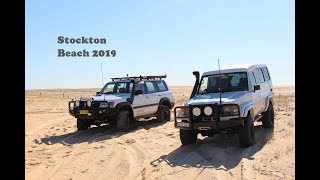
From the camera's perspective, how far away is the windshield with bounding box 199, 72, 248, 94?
9.15 meters

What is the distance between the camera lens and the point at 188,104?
8336mm

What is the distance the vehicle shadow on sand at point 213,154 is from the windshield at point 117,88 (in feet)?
13.0

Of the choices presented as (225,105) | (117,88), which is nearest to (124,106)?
(117,88)

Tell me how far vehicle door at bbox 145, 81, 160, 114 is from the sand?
1701mm

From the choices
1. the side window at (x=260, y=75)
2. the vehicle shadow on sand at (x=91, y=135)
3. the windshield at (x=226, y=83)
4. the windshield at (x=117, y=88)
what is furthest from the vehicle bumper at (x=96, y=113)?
the side window at (x=260, y=75)

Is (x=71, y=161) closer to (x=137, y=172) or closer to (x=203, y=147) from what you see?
(x=137, y=172)

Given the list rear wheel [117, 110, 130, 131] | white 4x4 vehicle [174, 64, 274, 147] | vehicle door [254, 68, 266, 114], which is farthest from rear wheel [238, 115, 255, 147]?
rear wheel [117, 110, 130, 131]

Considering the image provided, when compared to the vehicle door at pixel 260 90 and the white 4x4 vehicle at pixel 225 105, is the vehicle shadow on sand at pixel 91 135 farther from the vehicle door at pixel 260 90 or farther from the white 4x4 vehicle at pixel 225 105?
the vehicle door at pixel 260 90

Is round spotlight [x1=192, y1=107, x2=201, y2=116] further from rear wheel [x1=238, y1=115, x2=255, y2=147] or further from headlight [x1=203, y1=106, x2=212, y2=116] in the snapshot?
rear wheel [x1=238, y1=115, x2=255, y2=147]

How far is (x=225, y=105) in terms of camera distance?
26.1 feet

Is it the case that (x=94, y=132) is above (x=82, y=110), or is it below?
below
